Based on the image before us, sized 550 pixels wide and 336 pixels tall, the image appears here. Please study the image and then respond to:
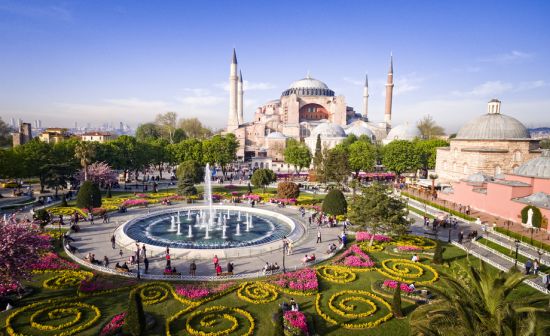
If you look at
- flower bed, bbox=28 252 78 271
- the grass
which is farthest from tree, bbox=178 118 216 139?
the grass

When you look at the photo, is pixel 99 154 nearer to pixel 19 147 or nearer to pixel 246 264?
pixel 19 147

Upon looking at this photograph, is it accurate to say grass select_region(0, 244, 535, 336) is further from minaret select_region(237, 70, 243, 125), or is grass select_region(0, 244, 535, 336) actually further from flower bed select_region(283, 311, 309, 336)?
minaret select_region(237, 70, 243, 125)

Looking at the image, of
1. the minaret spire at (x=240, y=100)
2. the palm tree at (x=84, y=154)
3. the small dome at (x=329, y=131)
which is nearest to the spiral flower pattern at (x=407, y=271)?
the palm tree at (x=84, y=154)

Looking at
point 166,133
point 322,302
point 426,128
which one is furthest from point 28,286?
point 426,128

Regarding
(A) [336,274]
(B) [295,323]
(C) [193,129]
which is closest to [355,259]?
(A) [336,274]

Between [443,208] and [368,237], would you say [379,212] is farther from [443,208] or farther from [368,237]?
[443,208]
